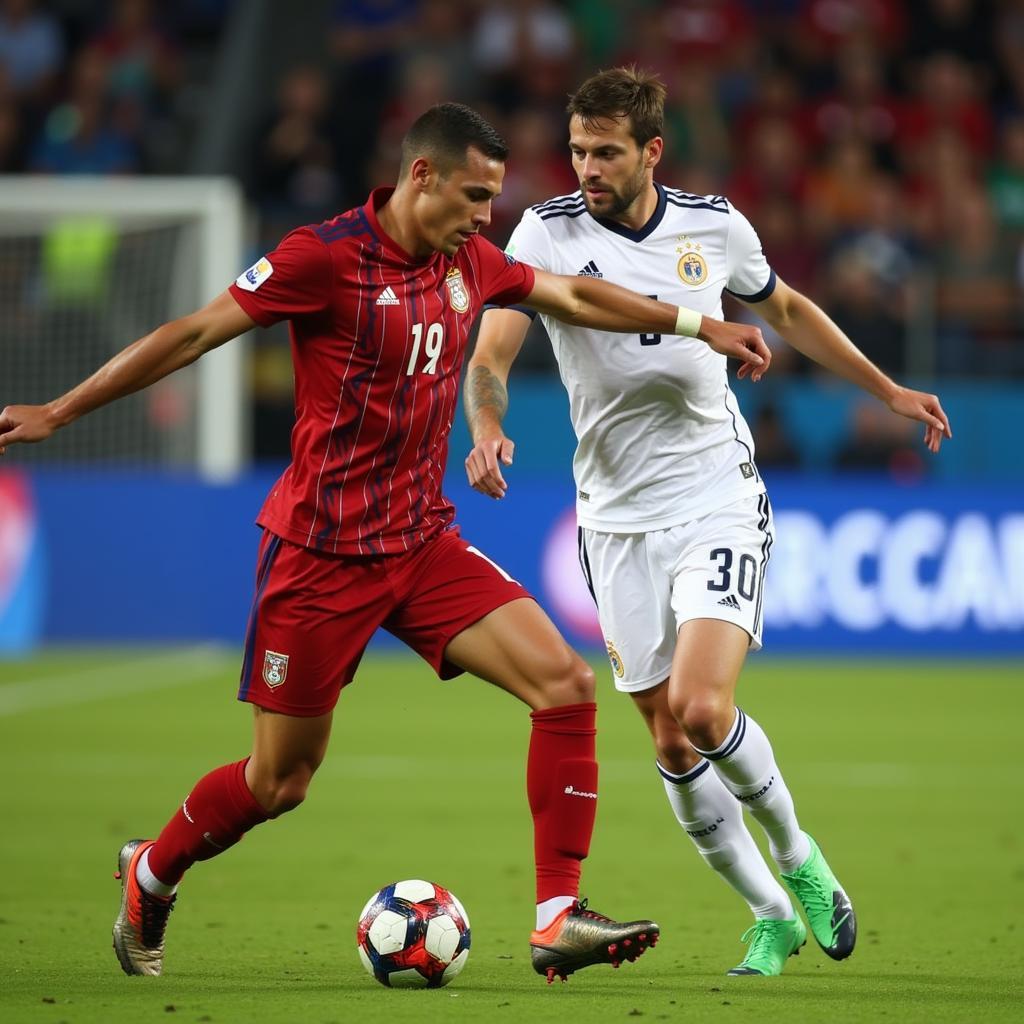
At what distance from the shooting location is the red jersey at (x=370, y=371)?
16.9 feet

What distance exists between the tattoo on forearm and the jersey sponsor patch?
722mm

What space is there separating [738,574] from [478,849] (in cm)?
268

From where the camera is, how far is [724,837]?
572 centimetres

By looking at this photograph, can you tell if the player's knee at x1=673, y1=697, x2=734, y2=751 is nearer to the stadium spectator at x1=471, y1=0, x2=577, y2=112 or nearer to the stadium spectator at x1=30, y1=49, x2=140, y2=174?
the stadium spectator at x1=471, y1=0, x2=577, y2=112

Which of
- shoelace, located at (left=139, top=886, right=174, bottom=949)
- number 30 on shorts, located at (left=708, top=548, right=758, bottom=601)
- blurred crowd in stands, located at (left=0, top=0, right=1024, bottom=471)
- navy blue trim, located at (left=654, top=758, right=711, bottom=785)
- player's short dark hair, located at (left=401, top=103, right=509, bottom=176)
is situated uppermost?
blurred crowd in stands, located at (left=0, top=0, right=1024, bottom=471)

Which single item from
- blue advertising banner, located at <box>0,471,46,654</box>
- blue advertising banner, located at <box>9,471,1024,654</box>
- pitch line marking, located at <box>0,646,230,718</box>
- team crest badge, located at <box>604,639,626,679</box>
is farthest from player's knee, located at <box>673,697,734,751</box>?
blue advertising banner, located at <box>0,471,46,654</box>

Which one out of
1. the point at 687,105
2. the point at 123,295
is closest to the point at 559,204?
the point at 123,295

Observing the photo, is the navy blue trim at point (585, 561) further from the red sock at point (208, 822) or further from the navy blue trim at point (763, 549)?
the red sock at point (208, 822)

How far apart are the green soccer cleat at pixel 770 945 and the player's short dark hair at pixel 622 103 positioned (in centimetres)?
233

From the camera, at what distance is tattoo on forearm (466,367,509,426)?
5398 mm

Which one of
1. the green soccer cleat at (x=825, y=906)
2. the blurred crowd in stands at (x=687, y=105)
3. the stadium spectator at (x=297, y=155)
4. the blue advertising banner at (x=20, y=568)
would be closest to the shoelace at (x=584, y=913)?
the green soccer cleat at (x=825, y=906)

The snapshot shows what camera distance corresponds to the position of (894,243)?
1530 centimetres

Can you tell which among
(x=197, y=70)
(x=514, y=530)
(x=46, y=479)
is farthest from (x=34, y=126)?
(x=514, y=530)

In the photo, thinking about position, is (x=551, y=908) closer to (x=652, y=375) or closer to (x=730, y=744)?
(x=730, y=744)
